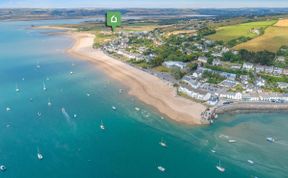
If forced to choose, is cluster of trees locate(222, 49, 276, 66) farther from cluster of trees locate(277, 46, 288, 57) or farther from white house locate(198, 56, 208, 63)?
white house locate(198, 56, 208, 63)

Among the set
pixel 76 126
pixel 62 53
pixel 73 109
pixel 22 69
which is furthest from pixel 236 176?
pixel 62 53

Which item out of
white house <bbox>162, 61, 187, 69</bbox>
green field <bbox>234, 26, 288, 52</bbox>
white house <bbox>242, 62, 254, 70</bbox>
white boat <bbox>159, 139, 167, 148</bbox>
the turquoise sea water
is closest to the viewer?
the turquoise sea water

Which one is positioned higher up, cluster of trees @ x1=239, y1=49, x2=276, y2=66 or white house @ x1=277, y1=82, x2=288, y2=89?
cluster of trees @ x1=239, y1=49, x2=276, y2=66

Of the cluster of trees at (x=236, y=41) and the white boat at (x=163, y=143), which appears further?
the cluster of trees at (x=236, y=41)

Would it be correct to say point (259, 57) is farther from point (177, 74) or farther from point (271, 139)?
point (271, 139)

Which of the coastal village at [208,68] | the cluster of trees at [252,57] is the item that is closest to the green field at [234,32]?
the coastal village at [208,68]

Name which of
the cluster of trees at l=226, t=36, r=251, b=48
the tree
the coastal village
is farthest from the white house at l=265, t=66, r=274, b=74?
the cluster of trees at l=226, t=36, r=251, b=48

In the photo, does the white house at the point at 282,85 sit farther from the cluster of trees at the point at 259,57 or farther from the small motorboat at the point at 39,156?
the small motorboat at the point at 39,156
